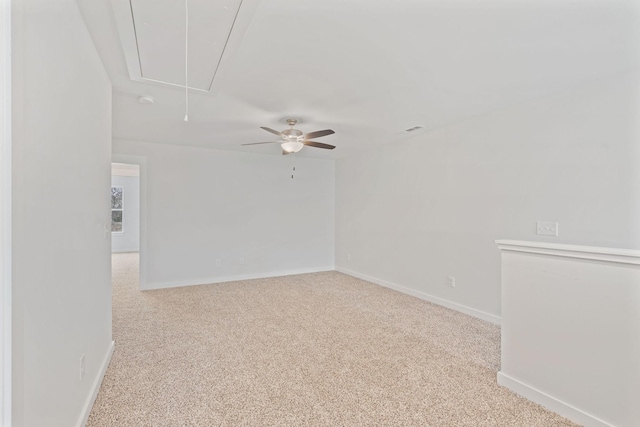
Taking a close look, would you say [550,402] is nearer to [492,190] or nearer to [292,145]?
Answer: [492,190]

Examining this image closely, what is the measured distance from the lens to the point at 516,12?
168cm

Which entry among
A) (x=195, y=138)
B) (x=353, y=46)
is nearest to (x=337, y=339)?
(x=353, y=46)

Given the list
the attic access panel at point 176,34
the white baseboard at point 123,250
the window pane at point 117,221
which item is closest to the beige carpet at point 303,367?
the attic access panel at point 176,34

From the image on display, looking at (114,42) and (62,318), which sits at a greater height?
(114,42)

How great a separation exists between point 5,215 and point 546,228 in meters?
3.63

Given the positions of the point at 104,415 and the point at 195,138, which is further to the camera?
the point at 195,138

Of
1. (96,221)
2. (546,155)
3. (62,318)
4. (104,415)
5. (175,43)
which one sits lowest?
(104,415)

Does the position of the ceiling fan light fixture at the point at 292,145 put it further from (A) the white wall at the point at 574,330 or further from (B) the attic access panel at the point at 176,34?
(A) the white wall at the point at 574,330

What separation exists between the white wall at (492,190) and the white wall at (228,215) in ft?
3.61

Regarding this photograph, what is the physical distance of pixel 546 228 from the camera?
9.35 feet

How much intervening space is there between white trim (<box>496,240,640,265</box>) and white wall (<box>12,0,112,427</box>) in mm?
2536

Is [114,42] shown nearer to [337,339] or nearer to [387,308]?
[337,339]

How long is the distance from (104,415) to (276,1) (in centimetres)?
255

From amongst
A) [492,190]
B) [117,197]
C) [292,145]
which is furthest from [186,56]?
[117,197]
